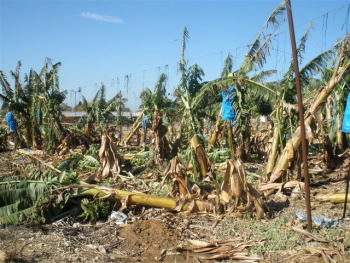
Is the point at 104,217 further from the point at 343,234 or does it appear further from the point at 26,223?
the point at 343,234

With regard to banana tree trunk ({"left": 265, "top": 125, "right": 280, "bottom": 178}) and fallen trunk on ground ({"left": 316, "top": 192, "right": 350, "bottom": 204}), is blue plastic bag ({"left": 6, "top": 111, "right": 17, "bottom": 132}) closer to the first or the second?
banana tree trunk ({"left": 265, "top": 125, "right": 280, "bottom": 178})

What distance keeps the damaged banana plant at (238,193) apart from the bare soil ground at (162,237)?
0.59 ft

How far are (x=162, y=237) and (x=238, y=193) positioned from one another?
1.58 m

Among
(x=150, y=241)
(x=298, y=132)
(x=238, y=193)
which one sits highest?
(x=298, y=132)

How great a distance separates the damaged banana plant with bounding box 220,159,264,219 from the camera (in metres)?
6.07

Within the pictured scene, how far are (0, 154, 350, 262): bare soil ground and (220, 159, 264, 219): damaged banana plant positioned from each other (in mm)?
180

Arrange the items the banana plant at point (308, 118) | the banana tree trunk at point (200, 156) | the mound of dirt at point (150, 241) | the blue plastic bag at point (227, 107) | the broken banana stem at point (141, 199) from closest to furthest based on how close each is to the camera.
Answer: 1. the mound of dirt at point (150, 241)
2. the broken banana stem at point (141, 199)
3. the banana plant at point (308, 118)
4. the banana tree trunk at point (200, 156)
5. the blue plastic bag at point (227, 107)

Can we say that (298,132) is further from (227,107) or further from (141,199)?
(141,199)

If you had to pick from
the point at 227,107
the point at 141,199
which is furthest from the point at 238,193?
the point at 227,107

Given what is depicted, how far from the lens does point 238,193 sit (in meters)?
6.14

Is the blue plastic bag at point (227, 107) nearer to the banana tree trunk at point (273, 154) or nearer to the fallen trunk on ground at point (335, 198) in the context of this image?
the banana tree trunk at point (273, 154)

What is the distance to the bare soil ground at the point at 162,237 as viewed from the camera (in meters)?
4.76

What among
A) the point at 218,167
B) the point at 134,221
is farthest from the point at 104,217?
the point at 218,167

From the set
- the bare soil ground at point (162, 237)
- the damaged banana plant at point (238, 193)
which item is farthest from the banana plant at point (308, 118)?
the damaged banana plant at point (238, 193)
